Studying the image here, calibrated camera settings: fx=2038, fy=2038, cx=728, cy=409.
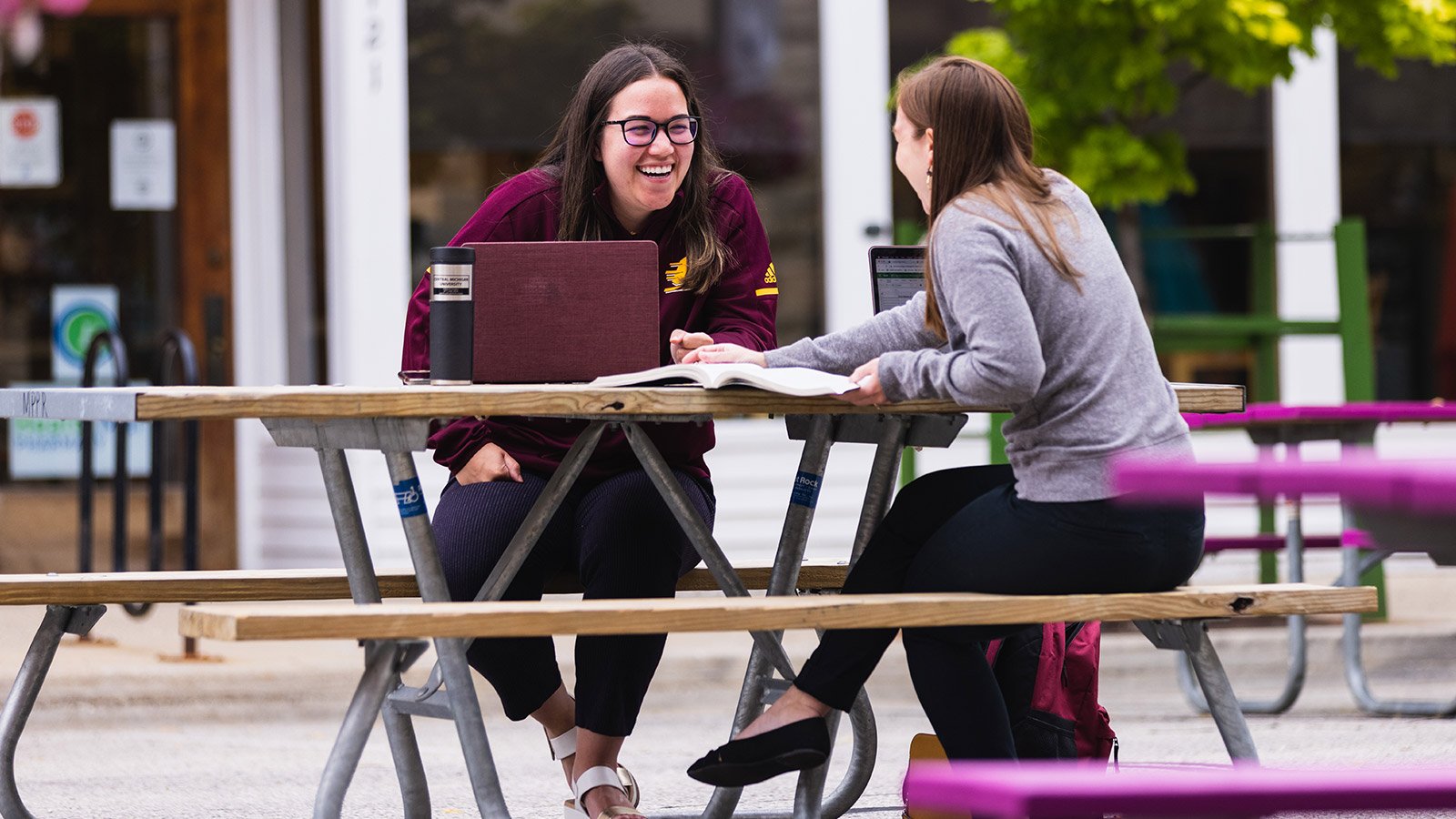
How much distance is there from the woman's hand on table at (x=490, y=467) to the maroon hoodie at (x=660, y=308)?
35mm

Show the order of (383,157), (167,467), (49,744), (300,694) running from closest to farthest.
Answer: (49,744) → (300,694) → (383,157) → (167,467)

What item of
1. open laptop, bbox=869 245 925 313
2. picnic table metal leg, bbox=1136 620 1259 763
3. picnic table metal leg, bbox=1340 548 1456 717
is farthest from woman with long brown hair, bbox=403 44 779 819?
picnic table metal leg, bbox=1340 548 1456 717

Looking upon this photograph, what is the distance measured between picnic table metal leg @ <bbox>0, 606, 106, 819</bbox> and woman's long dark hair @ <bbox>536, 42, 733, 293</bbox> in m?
1.20

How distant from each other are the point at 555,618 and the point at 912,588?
0.73m

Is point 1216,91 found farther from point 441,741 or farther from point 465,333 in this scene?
point 465,333

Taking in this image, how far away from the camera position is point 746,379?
3.27 meters

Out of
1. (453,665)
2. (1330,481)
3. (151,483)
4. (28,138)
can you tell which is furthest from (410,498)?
(28,138)

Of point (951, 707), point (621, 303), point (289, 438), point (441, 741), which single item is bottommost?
point (441, 741)

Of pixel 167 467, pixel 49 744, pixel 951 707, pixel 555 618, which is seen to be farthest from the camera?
pixel 167 467

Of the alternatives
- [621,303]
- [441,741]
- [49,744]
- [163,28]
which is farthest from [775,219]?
[621,303]

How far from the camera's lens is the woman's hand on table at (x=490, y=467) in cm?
401

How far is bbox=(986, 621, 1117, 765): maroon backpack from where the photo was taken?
3801mm

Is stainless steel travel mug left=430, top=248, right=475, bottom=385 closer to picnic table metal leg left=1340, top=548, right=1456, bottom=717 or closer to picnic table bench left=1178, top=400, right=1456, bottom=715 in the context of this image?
picnic table bench left=1178, top=400, right=1456, bottom=715

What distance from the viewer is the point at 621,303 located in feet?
11.7
